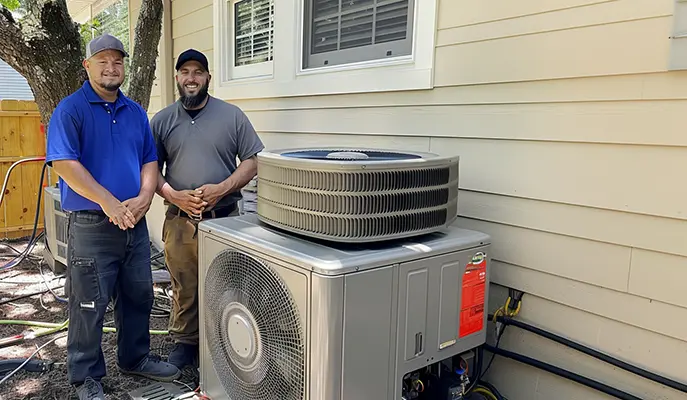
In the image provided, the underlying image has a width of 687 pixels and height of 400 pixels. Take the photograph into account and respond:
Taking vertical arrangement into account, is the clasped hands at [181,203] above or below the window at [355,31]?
below

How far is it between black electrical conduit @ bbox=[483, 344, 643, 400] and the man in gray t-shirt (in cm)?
150

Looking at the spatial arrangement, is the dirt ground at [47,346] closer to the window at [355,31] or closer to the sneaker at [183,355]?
the sneaker at [183,355]

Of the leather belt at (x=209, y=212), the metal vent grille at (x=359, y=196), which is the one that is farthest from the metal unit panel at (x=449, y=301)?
the leather belt at (x=209, y=212)

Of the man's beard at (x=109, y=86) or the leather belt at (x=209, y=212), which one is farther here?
the leather belt at (x=209, y=212)

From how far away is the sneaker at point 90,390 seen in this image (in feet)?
7.69

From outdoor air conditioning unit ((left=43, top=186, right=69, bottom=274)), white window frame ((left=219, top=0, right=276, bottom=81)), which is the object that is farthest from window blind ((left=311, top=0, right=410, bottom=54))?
outdoor air conditioning unit ((left=43, top=186, right=69, bottom=274))

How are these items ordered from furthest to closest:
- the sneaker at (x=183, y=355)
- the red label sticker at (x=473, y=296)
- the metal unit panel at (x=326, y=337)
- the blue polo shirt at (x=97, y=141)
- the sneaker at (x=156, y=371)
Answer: the sneaker at (x=183, y=355) → the sneaker at (x=156, y=371) → the blue polo shirt at (x=97, y=141) → the red label sticker at (x=473, y=296) → the metal unit panel at (x=326, y=337)

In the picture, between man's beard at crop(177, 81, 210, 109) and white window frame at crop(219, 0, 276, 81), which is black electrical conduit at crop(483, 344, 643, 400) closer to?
man's beard at crop(177, 81, 210, 109)

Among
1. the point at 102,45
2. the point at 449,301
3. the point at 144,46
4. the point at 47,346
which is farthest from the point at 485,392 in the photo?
the point at 144,46

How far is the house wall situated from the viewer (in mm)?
1767

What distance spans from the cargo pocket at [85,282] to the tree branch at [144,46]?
2.37m

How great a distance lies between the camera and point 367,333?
1.59 metres

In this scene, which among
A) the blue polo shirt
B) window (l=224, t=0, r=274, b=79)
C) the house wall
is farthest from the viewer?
window (l=224, t=0, r=274, b=79)

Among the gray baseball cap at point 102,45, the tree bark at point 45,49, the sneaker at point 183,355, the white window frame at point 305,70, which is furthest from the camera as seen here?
the tree bark at point 45,49
